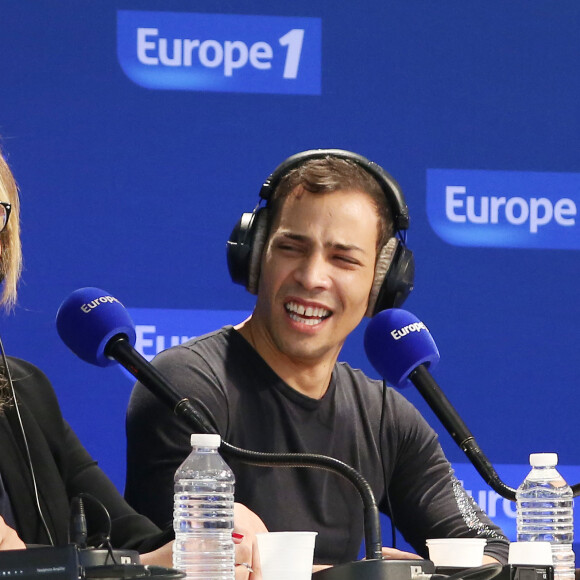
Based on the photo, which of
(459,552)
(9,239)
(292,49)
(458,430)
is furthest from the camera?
(292,49)

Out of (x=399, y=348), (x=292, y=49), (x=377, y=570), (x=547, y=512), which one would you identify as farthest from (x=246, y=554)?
(x=292, y=49)

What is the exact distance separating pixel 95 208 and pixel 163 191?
6.2 inches

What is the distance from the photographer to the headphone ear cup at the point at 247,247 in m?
2.23

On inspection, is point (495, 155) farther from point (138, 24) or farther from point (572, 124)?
point (138, 24)

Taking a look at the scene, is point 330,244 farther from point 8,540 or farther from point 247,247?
point 8,540

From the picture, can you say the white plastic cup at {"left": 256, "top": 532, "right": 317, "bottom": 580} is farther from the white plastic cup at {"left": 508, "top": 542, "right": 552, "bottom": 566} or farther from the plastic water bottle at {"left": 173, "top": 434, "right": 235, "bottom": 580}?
the white plastic cup at {"left": 508, "top": 542, "right": 552, "bottom": 566}

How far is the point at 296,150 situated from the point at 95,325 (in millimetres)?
1142

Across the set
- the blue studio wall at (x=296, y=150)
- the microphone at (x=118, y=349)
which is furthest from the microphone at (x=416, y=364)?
the blue studio wall at (x=296, y=150)

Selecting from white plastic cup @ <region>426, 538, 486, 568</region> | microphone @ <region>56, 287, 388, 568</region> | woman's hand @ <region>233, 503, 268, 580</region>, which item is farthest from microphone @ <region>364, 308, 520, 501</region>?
woman's hand @ <region>233, 503, 268, 580</region>

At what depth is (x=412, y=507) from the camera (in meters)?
2.29

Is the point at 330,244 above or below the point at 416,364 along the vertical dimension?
above

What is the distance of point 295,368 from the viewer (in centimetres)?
227

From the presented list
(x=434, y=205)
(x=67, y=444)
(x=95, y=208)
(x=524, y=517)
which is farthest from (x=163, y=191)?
(x=524, y=517)

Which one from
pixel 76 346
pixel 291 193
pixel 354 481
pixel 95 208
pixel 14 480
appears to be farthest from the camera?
pixel 95 208
